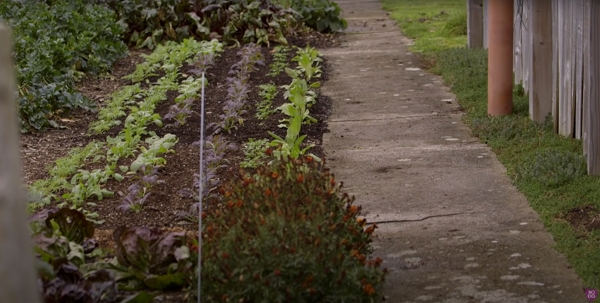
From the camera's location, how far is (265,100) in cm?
867

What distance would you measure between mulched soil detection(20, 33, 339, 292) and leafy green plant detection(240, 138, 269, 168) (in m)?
0.06

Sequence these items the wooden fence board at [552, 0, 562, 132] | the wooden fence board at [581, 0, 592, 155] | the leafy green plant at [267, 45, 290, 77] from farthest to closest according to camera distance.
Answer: the leafy green plant at [267, 45, 290, 77] < the wooden fence board at [552, 0, 562, 132] < the wooden fence board at [581, 0, 592, 155]

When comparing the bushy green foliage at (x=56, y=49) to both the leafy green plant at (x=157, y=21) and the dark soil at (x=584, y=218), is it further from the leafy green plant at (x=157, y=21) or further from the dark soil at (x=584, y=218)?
the dark soil at (x=584, y=218)

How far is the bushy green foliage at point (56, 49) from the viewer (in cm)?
820

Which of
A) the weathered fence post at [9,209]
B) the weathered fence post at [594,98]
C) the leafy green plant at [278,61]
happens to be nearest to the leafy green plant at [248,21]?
the leafy green plant at [278,61]

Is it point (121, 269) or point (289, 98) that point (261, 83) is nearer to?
point (289, 98)

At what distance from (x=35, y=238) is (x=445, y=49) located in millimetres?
7685

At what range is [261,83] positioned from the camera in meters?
9.53

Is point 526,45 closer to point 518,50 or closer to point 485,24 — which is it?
point 518,50

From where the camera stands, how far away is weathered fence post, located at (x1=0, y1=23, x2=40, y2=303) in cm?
232

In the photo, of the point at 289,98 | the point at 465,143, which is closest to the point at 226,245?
the point at 465,143

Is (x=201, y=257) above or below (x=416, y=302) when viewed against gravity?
above

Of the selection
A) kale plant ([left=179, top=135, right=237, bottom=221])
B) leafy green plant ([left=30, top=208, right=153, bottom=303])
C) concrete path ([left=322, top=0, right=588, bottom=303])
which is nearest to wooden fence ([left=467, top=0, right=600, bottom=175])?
concrete path ([left=322, top=0, right=588, bottom=303])

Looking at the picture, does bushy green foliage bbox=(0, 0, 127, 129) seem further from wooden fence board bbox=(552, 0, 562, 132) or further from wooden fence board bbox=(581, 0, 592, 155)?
wooden fence board bbox=(581, 0, 592, 155)
